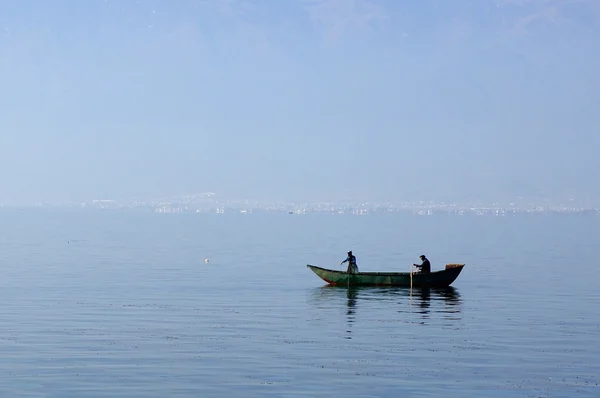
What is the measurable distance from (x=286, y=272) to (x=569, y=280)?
26640 mm

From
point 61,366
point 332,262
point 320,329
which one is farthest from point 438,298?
point 332,262

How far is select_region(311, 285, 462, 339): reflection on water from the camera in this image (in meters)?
54.2

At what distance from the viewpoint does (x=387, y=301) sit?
60906 mm

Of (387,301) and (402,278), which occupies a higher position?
(402,278)

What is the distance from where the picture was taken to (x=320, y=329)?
155 ft

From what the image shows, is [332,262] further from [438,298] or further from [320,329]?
[320,329]

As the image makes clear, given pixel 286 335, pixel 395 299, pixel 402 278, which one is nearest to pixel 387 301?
pixel 395 299

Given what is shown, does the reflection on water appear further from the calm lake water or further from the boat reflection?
the calm lake water

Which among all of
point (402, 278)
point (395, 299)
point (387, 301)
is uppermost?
point (402, 278)

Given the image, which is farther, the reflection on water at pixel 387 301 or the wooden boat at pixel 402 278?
the wooden boat at pixel 402 278

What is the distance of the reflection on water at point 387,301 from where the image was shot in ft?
178

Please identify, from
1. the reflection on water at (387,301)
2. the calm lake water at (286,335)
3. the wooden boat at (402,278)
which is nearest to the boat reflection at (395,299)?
the reflection on water at (387,301)

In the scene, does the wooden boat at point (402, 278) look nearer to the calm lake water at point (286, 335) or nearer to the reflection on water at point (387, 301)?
the reflection on water at point (387, 301)

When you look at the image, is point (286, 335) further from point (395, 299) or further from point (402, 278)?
point (402, 278)
